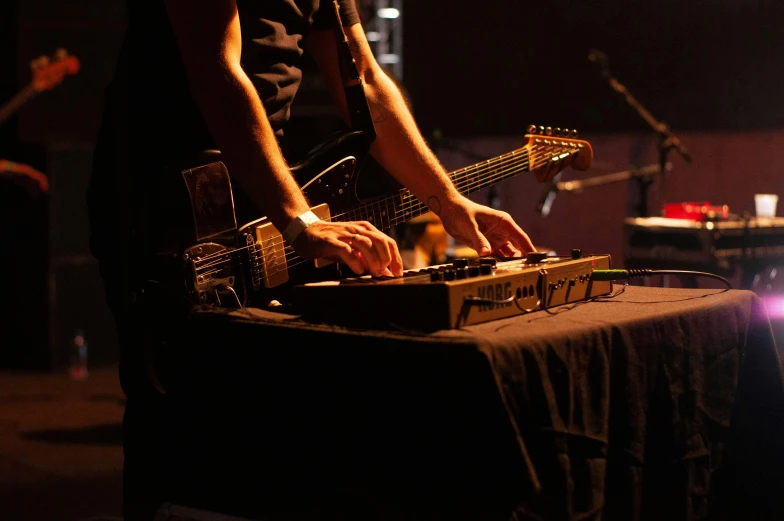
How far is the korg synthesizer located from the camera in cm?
147

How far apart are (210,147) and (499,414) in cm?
99

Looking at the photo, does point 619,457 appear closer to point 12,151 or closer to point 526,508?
point 526,508

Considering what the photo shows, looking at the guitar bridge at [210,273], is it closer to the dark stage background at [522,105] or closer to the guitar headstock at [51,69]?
the dark stage background at [522,105]

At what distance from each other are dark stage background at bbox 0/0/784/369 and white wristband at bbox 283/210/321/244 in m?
4.36

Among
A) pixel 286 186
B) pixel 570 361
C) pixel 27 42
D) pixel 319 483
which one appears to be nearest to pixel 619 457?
pixel 570 361

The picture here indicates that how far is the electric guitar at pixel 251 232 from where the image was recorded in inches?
72.2

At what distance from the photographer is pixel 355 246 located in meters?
1.68

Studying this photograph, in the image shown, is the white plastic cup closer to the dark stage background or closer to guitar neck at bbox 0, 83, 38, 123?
the dark stage background

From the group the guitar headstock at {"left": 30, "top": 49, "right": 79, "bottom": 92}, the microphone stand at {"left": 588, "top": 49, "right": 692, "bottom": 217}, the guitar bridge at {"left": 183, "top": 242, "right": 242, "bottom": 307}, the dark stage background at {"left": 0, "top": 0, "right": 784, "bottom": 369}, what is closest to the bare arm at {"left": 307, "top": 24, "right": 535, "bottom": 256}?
the guitar bridge at {"left": 183, "top": 242, "right": 242, "bottom": 307}

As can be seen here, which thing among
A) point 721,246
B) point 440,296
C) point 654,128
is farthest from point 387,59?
point 440,296

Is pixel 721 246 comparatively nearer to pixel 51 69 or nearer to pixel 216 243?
pixel 216 243

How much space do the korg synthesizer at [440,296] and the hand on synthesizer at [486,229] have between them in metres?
0.39

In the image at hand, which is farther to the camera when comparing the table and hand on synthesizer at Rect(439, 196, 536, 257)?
the table

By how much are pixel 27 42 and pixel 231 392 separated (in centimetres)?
510
